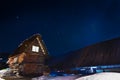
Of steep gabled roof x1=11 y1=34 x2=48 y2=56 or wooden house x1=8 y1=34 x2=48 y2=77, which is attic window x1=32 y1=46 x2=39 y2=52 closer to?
wooden house x1=8 y1=34 x2=48 y2=77

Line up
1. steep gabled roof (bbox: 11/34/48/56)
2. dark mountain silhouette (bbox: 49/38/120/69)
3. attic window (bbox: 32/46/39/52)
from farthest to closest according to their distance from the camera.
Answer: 1. attic window (bbox: 32/46/39/52)
2. steep gabled roof (bbox: 11/34/48/56)
3. dark mountain silhouette (bbox: 49/38/120/69)

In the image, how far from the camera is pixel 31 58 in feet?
69.3

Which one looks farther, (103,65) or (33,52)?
(33,52)

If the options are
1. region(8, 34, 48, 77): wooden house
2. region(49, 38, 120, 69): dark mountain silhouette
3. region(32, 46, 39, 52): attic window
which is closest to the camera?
region(49, 38, 120, 69): dark mountain silhouette

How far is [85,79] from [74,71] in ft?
28.2

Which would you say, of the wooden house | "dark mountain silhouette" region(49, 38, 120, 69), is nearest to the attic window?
the wooden house

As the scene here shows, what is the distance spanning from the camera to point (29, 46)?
2112 cm

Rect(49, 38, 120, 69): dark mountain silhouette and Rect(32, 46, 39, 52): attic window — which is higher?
Rect(32, 46, 39, 52): attic window

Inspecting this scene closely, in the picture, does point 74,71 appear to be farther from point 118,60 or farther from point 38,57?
point 38,57

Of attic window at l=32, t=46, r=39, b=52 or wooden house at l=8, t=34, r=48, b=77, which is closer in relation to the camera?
wooden house at l=8, t=34, r=48, b=77

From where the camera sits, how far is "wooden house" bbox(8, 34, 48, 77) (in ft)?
66.7

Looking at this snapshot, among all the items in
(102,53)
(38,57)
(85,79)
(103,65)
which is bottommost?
(85,79)

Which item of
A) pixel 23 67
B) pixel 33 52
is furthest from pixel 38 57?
pixel 23 67

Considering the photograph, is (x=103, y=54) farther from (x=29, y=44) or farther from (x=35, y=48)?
(x=29, y=44)
